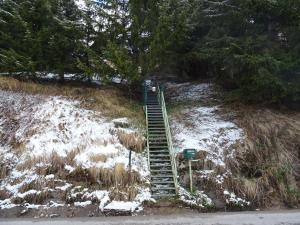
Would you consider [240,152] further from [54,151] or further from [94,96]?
[94,96]

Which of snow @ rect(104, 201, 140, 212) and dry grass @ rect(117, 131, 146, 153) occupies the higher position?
dry grass @ rect(117, 131, 146, 153)

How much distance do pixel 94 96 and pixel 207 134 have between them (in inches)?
202

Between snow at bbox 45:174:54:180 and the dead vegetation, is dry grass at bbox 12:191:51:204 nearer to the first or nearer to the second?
snow at bbox 45:174:54:180

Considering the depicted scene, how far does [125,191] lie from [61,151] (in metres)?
2.71

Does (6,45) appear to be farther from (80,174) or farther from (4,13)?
(80,174)

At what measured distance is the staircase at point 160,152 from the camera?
11851 mm

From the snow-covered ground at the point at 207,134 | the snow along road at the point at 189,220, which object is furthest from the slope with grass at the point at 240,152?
the snow along road at the point at 189,220

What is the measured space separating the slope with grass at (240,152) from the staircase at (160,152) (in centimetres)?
38

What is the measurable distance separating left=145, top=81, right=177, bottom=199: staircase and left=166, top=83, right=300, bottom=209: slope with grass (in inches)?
15.0

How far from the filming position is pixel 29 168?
11.9 meters

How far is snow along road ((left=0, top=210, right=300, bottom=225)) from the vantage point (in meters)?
9.84

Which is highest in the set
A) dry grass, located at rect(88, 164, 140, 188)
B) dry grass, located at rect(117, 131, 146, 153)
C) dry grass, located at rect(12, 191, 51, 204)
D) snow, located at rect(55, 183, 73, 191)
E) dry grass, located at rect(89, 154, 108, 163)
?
dry grass, located at rect(117, 131, 146, 153)

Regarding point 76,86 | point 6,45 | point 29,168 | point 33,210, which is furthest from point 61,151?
point 6,45

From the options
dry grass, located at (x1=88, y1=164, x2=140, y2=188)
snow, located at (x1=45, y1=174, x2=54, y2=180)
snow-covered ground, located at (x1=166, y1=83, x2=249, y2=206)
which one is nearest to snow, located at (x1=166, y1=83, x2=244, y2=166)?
snow-covered ground, located at (x1=166, y1=83, x2=249, y2=206)
